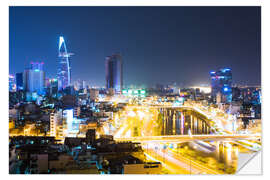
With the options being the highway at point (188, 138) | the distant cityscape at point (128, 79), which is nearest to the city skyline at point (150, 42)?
the distant cityscape at point (128, 79)

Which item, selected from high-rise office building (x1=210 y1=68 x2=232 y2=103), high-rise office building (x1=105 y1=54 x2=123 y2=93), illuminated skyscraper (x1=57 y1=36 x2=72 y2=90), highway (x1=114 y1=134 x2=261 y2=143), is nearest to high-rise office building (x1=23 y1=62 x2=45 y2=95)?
illuminated skyscraper (x1=57 y1=36 x2=72 y2=90)

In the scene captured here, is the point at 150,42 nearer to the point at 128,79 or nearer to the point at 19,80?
the point at 128,79

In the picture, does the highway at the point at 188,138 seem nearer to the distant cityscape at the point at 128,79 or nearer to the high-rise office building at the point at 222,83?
the distant cityscape at the point at 128,79

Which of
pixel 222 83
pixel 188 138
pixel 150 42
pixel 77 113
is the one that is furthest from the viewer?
pixel 77 113

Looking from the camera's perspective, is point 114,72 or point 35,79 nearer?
point 114,72

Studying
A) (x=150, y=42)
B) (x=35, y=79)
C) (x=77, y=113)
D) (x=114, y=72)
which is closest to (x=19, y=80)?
(x=35, y=79)
